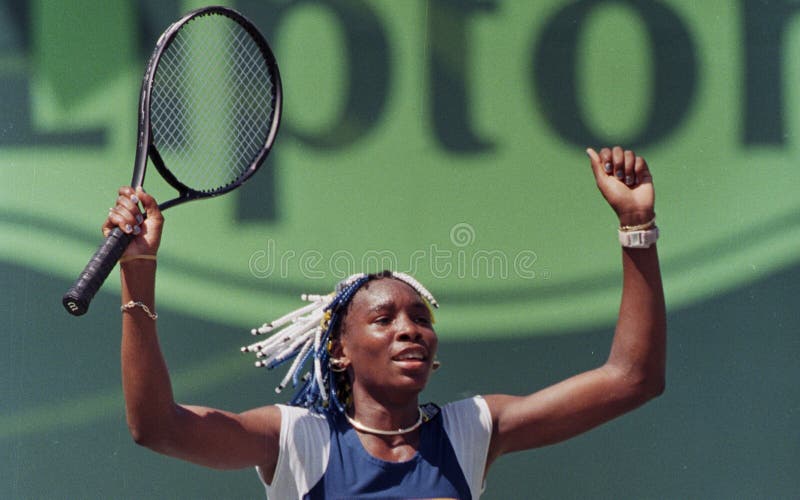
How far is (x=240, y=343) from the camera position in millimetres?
3906

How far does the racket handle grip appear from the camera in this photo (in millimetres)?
2504

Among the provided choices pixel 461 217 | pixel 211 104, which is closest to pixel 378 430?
pixel 461 217

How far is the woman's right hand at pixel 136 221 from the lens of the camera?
2.63 m

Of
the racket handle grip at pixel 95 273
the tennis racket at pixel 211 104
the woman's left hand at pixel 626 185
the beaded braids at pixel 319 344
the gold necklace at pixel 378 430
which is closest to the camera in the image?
the racket handle grip at pixel 95 273

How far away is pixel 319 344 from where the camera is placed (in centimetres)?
326

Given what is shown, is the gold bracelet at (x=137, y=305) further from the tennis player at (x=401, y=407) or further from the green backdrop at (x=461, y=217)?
Answer: the green backdrop at (x=461, y=217)

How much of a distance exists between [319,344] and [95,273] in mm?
859

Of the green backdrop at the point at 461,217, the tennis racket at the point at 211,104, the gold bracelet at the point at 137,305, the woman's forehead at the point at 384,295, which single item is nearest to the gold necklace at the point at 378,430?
the woman's forehead at the point at 384,295

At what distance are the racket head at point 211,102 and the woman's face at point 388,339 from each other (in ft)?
2.91

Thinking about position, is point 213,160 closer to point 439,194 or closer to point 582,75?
point 439,194

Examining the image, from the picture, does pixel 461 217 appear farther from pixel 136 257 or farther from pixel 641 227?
pixel 136 257

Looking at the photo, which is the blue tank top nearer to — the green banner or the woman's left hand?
the woman's left hand

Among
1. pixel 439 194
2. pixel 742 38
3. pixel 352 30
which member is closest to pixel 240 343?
pixel 439 194

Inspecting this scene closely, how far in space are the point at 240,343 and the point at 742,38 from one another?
1.97m
